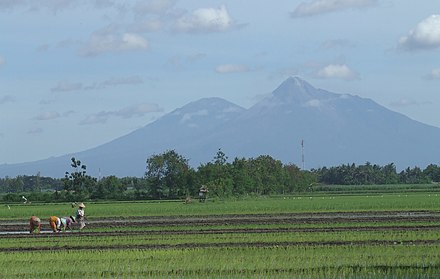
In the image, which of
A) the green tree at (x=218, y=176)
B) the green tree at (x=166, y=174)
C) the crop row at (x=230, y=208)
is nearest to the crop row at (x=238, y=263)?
the crop row at (x=230, y=208)

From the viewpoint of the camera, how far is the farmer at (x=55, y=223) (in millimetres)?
34719

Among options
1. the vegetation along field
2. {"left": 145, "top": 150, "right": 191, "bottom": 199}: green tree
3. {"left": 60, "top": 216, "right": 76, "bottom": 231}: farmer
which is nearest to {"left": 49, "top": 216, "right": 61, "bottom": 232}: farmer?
{"left": 60, "top": 216, "right": 76, "bottom": 231}: farmer

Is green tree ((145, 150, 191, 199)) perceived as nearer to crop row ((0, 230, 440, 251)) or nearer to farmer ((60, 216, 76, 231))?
farmer ((60, 216, 76, 231))

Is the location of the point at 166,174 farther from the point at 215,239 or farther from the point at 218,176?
the point at 215,239

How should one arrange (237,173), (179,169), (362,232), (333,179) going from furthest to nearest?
1. (333,179)
2. (179,169)
3. (237,173)
4. (362,232)

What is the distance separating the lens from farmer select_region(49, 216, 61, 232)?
34.7 metres

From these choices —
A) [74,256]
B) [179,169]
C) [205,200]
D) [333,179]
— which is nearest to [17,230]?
[74,256]

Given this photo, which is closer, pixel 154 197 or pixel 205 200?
pixel 205 200

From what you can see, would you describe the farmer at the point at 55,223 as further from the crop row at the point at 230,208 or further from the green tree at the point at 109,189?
the green tree at the point at 109,189

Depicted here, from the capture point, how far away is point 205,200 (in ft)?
250

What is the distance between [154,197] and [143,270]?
75298 mm

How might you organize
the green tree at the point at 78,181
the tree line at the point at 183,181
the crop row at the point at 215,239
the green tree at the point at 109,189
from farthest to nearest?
1. the green tree at the point at 78,181
2. the green tree at the point at 109,189
3. the tree line at the point at 183,181
4. the crop row at the point at 215,239

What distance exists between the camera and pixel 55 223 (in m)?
35.0

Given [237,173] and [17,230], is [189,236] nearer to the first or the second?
[17,230]
